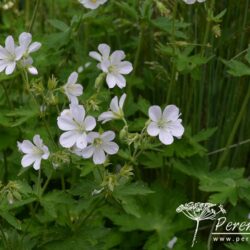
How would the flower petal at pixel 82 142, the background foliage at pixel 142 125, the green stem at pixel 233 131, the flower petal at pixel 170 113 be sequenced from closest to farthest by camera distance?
the flower petal at pixel 82 142, the flower petal at pixel 170 113, the background foliage at pixel 142 125, the green stem at pixel 233 131

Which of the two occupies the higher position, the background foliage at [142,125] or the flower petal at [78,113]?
the flower petal at [78,113]

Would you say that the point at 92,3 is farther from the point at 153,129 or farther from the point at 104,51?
the point at 153,129

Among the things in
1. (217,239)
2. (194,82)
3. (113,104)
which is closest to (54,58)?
(194,82)

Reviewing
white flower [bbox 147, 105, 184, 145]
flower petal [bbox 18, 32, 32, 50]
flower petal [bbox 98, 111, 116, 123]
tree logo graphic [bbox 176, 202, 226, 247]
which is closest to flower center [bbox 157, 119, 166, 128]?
white flower [bbox 147, 105, 184, 145]

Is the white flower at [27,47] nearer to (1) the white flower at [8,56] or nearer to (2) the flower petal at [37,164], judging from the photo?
(1) the white flower at [8,56]

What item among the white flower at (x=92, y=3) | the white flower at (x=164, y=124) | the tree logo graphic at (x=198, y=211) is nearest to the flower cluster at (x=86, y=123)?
the white flower at (x=164, y=124)
